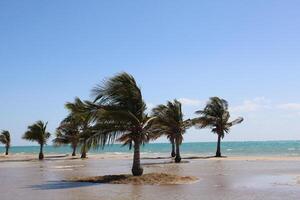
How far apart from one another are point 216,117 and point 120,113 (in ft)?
106

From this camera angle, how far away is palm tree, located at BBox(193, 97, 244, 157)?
54.1 meters

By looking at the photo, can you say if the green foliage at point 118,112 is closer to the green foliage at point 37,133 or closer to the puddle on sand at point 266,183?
the puddle on sand at point 266,183

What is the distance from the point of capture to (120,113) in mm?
23297

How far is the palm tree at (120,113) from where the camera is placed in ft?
77.0

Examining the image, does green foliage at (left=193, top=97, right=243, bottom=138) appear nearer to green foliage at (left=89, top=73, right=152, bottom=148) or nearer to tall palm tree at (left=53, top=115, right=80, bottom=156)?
tall palm tree at (left=53, top=115, right=80, bottom=156)

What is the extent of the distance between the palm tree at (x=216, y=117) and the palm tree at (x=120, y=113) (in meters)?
30.2

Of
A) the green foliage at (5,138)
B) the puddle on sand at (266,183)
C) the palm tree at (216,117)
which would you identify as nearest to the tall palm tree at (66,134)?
the palm tree at (216,117)

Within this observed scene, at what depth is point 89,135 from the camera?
23.5 meters

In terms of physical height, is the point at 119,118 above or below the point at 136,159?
above

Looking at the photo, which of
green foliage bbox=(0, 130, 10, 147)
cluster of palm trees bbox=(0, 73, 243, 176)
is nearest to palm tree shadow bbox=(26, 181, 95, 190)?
cluster of palm trees bbox=(0, 73, 243, 176)

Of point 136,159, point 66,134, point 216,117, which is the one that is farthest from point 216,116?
point 136,159

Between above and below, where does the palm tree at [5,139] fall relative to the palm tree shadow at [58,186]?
above

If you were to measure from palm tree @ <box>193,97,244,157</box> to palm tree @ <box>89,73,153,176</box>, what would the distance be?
30193 mm

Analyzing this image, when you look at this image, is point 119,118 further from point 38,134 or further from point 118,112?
point 38,134
